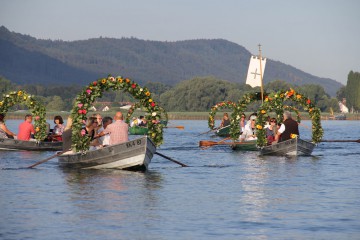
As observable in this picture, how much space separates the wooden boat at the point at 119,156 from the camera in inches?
1209

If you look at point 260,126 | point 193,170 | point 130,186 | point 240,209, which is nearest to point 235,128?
point 260,126

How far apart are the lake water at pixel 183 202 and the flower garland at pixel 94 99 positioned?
1155 mm

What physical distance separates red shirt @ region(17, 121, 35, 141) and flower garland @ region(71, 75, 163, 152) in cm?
1073

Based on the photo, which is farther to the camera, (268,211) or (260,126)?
(260,126)

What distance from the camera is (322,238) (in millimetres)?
17469

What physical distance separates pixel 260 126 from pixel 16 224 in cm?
2424

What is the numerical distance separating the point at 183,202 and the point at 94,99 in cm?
1132

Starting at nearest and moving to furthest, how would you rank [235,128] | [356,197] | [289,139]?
[356,197], [289,139], [235,128]

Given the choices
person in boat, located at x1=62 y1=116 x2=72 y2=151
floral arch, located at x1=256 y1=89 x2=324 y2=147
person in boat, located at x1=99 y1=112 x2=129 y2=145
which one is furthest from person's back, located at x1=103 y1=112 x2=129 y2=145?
floral arch, located at x1=256 y1=89 x2=324 y2=147

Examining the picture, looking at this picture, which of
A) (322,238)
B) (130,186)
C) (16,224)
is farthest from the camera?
(130,186)

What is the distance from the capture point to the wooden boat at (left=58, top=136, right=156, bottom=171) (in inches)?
1209

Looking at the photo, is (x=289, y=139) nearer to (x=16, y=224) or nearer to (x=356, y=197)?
(x=356, y=197)

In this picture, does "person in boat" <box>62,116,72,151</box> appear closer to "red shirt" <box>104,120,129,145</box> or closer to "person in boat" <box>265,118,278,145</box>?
"red shirt" <box>104,120,129,145</box>

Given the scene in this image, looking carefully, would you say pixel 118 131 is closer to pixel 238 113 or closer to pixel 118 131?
pixel 118 131
